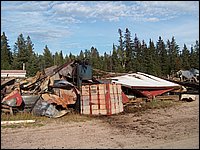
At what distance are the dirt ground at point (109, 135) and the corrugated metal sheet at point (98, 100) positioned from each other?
124 cm

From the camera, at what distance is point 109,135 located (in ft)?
30.0

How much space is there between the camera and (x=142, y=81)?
20359 millimetres

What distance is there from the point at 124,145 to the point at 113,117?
217 inches

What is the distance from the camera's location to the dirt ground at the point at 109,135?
7711mm

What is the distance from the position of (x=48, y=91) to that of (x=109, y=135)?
20.1 ft

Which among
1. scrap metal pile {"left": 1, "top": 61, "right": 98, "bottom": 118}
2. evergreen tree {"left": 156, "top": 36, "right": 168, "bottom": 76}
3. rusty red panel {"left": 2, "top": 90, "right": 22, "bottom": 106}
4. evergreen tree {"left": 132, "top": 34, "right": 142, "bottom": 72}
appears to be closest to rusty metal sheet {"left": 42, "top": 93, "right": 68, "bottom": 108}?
scrap metal pile {"left": 1, "top": 61, "right": 98, "bottom": 118}

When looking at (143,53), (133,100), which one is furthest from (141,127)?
(143,53)

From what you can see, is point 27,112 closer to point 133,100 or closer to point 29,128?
point 29,128

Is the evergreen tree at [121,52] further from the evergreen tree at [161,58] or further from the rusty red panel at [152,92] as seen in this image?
the rusty red panel at [152,92]

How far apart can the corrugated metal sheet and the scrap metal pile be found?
0.62 metres

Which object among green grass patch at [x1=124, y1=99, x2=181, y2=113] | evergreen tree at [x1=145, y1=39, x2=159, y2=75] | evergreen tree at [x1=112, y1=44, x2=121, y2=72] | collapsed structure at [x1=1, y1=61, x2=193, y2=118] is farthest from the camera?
evergreen tree at [x1=112, y1=44, x2=121, y2=72]

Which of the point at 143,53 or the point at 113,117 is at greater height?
the point at 143,53

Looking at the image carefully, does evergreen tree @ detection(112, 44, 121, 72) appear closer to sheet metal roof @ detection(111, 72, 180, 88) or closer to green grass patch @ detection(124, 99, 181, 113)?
sheet metal roof @ detection(111, 72, 180, 88)

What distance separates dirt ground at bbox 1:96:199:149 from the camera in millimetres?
7711
